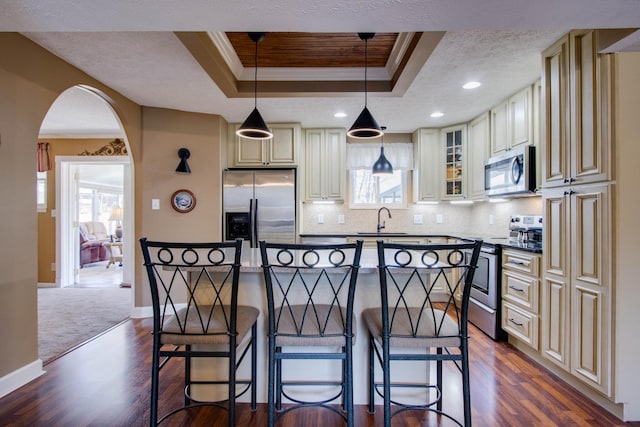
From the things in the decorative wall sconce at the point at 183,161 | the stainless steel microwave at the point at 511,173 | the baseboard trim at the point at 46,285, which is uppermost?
the decorative wall sconce at the point at 183,161

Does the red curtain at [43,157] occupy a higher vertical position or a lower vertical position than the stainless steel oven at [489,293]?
higher

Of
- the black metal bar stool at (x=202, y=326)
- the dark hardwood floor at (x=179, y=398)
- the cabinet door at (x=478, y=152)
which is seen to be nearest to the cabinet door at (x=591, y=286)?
the dark hardwood floor at (x=179, y=398)

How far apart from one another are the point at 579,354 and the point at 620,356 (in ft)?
0.87

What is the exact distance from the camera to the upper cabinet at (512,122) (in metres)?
2.98

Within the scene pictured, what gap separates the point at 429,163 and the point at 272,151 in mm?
2224

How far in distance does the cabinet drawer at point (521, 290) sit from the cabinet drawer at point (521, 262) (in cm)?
5

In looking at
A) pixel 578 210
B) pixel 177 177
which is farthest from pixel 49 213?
pixel 578 210

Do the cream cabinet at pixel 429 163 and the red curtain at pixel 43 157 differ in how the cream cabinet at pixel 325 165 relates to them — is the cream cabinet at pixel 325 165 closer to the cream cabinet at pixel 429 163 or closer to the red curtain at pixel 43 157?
the cream cabinet at pixel 429 163

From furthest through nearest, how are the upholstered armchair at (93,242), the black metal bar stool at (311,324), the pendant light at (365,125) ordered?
the upholstered armchair at (93,242) → the pendant light at (365,125) → the black metal bar stool at (311,324)

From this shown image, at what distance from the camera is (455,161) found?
4336mm

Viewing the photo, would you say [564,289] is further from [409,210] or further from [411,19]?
[409,210]

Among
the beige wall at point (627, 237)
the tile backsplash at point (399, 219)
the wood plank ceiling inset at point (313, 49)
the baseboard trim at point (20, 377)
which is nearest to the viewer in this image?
the beige wall at point (627, 237)

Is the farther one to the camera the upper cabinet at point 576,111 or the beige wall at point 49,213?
the beige wall at point 49,213

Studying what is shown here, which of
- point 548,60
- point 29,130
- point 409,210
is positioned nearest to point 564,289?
point 548,60
